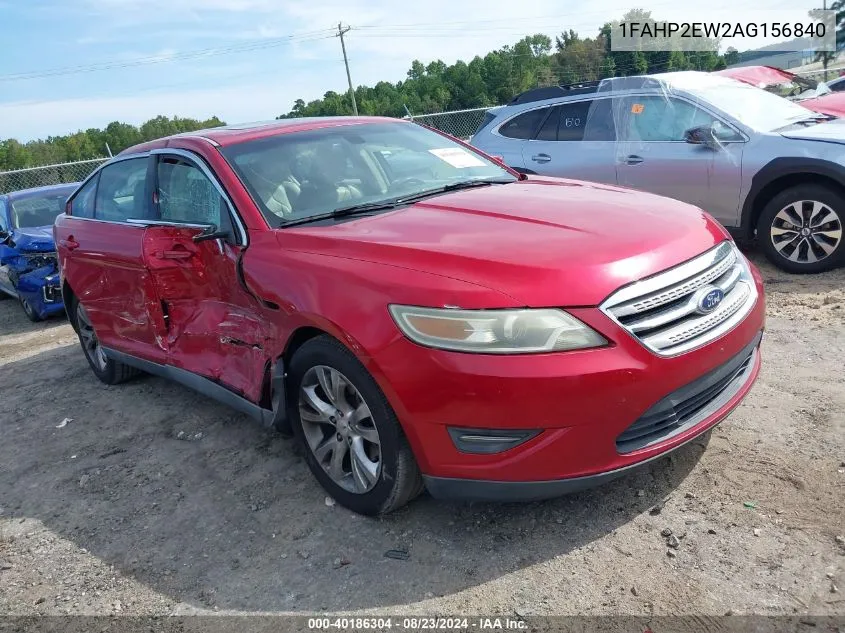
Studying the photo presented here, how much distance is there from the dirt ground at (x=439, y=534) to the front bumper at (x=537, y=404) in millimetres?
343

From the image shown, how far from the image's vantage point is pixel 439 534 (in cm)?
288

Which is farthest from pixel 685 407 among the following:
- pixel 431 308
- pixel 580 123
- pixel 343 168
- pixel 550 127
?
pixel 550 127

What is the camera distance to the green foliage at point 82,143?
67062 mm

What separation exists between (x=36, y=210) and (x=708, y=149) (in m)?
7.73

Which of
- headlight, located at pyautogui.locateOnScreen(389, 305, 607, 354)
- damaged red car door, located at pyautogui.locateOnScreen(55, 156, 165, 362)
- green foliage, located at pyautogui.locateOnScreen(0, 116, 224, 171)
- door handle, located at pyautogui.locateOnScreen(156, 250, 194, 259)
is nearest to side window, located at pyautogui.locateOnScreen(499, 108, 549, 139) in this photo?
damaged red car door, located at pyautogui.locateOnScreen(55, 156, 165, 362)

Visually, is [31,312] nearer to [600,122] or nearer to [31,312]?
[31,312]

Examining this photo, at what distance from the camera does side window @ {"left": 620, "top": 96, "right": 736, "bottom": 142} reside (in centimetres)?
633

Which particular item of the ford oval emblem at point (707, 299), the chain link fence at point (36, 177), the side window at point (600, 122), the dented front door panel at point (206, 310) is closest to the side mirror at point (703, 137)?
the side window at point (600, 122)

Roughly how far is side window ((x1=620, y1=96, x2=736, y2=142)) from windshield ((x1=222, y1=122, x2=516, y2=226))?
3.07 m

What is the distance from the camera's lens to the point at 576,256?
258 centimetres

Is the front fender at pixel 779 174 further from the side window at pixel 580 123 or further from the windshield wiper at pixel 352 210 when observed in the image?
the windshield wiper at pixel 352 210

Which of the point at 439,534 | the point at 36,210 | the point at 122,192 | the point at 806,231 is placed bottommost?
the point at 439,534

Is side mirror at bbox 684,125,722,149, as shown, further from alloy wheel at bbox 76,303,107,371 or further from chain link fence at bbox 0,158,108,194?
chain link fence at bbox 0,158,108,194

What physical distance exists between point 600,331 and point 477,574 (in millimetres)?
1019
